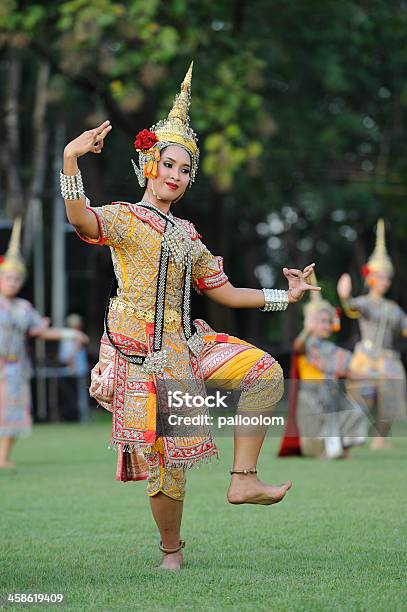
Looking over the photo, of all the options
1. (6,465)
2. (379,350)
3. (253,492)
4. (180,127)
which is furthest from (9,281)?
(253,492)

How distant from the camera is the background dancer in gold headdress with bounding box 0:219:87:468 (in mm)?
10375

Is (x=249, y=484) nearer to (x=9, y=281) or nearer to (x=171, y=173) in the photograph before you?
(x=171, y=173)

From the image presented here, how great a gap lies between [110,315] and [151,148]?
0.74 metres

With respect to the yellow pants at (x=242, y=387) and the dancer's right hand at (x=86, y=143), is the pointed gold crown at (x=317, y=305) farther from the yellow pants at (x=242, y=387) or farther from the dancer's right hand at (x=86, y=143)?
the dancer's right hand at (x=86, y=143)

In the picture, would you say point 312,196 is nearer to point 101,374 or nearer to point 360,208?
point 360,208

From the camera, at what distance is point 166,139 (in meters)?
5.27

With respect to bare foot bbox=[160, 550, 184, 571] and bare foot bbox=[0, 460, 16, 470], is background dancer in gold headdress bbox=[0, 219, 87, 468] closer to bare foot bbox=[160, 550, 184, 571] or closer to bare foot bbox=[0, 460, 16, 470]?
bare foot bbox=[0, 460, 16, 470]

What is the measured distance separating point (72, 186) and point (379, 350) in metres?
7.74

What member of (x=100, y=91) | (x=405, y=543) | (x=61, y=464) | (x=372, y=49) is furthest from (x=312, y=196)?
(x=405, y=543)

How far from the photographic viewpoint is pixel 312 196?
2573 centimetres

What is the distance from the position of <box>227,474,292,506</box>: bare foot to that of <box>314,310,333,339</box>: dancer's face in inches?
252

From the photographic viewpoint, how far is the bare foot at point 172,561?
5.14 meters

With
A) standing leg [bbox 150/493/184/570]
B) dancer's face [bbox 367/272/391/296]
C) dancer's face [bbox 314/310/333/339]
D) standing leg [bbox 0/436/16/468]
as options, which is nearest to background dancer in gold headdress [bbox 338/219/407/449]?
dancer's face [bbox 367/272/391/296]

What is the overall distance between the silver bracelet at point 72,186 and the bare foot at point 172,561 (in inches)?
61.5
